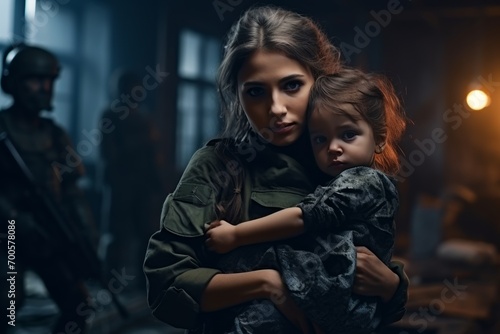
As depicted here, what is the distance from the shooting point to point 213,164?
1073 mm

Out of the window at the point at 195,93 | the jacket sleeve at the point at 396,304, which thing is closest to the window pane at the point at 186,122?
the window at the point at 195,93

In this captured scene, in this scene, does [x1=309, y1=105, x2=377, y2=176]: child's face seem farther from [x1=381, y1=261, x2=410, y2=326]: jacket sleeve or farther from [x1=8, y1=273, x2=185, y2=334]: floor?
[x1=8, y1=273, x2=185, y2=334]: floor

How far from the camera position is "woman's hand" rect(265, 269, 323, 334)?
0.97 m

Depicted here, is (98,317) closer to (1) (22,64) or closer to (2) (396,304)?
(1) (22,64)

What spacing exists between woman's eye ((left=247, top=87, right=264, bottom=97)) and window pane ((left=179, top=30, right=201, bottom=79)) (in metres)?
3.32

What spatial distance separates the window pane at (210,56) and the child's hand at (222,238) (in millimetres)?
3376

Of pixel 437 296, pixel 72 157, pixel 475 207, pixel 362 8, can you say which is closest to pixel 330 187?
pixel 72 157

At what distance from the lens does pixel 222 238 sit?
3.23 ft

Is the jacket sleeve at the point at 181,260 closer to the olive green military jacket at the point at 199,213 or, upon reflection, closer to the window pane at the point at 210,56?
the olive green military jacket at the point at 199,213

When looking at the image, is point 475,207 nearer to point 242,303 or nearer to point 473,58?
point 473,58

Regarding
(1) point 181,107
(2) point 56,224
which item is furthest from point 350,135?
(1) point 181,107

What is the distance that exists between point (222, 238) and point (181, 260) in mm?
71

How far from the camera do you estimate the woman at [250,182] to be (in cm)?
99

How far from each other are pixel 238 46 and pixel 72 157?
5.78 ft
